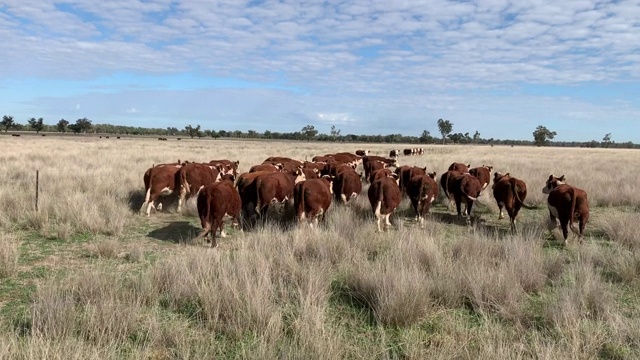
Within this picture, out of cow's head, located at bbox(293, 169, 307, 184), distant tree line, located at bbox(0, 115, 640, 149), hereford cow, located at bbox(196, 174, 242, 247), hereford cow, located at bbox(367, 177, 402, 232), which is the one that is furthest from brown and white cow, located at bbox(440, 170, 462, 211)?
distant tree line, located at bbox(0, 115, 640, 149)

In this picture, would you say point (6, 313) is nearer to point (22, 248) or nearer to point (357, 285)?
point (22, 248)

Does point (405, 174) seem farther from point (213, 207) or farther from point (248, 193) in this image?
point (213, 207)

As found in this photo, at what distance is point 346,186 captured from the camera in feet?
45.0

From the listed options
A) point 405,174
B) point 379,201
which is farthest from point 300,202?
point 405,174

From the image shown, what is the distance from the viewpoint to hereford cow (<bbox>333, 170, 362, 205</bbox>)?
13.7 m

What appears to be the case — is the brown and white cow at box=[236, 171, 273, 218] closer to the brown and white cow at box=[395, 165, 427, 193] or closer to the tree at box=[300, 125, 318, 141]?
the brown and white cow at box=[395, 165, 427, 193]

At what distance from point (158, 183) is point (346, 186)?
215 inches

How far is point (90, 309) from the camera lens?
4.91 meters

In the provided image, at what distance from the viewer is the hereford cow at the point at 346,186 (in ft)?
45.0

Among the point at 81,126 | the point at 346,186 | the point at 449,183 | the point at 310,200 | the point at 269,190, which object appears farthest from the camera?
the point at 81,126

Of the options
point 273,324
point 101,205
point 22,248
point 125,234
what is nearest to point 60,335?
point 273,324

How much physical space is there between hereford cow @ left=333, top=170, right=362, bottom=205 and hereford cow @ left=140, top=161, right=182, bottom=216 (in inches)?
188

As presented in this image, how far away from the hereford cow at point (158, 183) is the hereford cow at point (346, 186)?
4786mm

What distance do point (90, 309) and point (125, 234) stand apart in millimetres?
5806
